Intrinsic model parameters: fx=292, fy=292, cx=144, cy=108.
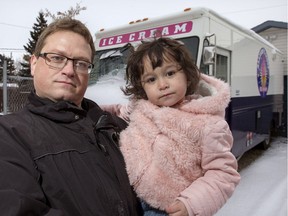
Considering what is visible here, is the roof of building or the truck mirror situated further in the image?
the roof of building

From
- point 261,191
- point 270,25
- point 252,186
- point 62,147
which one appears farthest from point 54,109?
point 270,25

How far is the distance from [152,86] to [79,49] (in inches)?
19.8

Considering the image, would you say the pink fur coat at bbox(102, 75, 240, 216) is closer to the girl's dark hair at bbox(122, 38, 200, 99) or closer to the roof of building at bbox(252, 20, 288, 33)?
the girl's dark hair at bbox(122, 38, 200, 99)

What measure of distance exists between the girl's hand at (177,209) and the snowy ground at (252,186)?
7.73ft

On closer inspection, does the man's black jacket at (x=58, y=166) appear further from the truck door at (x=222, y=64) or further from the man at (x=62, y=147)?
the truck door at (x=222, y=64)

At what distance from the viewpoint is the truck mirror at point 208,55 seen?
397cm

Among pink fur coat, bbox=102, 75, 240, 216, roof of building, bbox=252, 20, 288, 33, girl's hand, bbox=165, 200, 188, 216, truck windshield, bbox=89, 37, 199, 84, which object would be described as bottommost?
girl's hand, bbox=165, 200, 188, 216

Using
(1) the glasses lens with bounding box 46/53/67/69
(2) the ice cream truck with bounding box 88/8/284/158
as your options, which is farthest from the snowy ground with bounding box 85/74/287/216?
(1) the glasses lens with bounding box 46/53/67/69

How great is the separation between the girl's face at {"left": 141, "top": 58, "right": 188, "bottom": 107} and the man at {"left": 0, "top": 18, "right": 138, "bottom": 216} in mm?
331

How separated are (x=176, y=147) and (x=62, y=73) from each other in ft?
2.36

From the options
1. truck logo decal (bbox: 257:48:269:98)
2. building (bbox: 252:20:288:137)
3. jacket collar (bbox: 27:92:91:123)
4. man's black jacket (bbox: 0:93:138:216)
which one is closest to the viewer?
man's black jacket (bbox: 0:93:138:216)

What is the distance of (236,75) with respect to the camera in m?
5.35

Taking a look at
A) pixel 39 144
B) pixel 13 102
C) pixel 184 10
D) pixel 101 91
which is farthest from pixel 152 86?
pixel 13 102

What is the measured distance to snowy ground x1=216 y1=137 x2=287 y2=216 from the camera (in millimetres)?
3898
